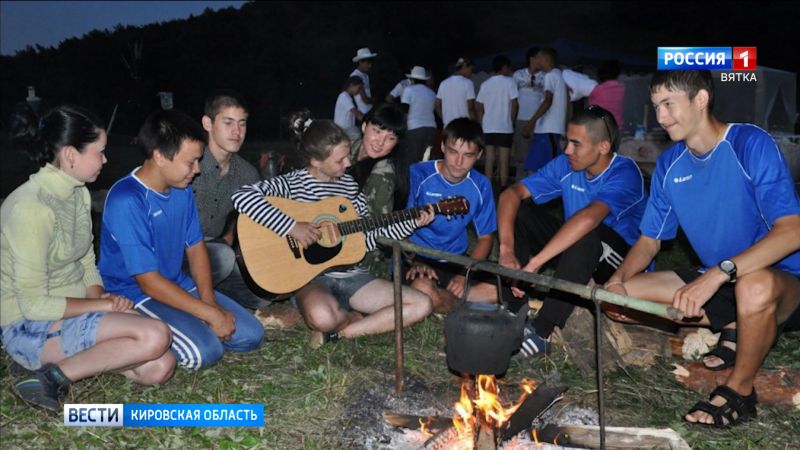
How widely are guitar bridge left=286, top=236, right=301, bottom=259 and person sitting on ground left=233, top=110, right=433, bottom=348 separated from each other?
58 mm

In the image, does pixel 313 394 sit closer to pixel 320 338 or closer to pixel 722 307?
pixel 320 338

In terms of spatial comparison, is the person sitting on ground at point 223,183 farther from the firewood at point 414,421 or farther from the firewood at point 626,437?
the firewood at point 626,437

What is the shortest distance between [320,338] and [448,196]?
133 centimetres

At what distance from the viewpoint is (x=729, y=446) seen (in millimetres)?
3570

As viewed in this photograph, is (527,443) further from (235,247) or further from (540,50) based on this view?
(540,50)

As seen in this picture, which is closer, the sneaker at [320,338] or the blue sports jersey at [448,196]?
the sneaker at [320,338]

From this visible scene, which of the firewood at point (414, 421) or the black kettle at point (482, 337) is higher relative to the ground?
the black kettle at point (482, 337)

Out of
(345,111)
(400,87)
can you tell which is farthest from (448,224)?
(400,87)

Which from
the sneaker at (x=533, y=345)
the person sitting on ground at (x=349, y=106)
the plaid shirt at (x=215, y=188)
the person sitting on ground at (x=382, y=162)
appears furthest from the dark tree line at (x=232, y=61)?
the sneaker at (x=533, y=345)

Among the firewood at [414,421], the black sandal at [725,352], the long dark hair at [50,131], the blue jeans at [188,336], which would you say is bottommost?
the firewood at [414,421]

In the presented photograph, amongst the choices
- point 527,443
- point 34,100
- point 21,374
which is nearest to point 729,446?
point 527,443

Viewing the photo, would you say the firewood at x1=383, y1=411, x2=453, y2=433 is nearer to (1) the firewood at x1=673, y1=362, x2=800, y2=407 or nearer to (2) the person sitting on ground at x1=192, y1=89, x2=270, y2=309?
(1) the firewood at x1=673, y1=362, x2=800, y2=407

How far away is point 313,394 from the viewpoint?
162 inches

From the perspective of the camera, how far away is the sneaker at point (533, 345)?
4.64 metres
